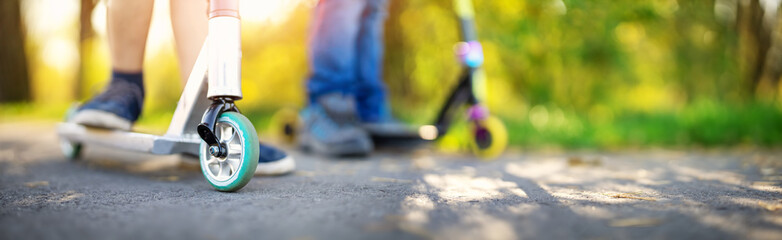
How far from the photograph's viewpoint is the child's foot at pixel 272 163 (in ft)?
6.44

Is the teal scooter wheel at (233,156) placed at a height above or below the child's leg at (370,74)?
below

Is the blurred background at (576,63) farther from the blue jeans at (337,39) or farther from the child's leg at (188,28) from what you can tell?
the blue jeans at (337,39)

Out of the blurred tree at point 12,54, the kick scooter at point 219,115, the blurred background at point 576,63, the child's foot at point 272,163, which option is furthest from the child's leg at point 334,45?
the blurred tree at point 12,54

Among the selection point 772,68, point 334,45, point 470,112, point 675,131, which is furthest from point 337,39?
point 772,68

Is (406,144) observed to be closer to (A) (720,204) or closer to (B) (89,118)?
(B) (89,118)

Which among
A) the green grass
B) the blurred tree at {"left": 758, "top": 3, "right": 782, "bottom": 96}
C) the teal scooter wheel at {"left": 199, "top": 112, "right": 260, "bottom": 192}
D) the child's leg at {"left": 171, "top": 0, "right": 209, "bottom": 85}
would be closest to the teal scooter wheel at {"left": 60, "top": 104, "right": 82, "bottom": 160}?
the child's leg at {"left": 171, "top": 0, "right": 209, "bottom": 85}

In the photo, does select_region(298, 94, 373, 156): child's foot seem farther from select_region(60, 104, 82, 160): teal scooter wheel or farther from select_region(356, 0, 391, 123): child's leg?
select_region(60, 104, 82, 160): teal scooter wheel

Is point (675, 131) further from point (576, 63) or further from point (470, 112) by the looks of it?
point (470, 112)

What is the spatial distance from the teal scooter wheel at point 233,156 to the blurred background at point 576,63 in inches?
29.7

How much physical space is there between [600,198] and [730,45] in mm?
6317

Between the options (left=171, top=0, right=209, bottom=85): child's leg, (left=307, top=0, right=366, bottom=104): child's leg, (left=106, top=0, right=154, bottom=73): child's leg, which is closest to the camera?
(left=171, top=0, right=209, bottom=85): child's leg

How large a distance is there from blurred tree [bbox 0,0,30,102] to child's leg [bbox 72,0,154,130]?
6.77 m

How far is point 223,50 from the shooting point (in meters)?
1.60

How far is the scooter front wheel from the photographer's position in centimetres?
292
